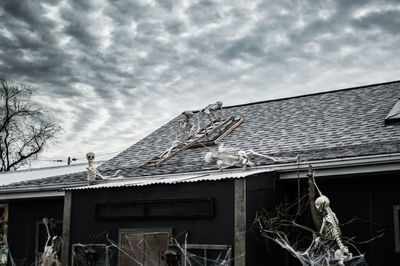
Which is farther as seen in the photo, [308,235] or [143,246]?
[143,246]

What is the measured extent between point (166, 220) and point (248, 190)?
1814 mm

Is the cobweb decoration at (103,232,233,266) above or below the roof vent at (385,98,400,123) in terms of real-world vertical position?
below

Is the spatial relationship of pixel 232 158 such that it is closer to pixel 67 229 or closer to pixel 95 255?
pixel 95 255

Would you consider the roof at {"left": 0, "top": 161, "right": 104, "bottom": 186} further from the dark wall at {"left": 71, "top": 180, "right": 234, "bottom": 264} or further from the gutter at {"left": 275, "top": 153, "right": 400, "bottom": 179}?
the gutter at {"left": 275, "top": 153, "right": 400, "bottom": 179}

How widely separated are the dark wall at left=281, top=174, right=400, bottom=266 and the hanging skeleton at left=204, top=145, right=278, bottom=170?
1.48 metres

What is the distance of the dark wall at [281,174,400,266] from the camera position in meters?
8.89

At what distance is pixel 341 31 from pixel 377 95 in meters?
2.00

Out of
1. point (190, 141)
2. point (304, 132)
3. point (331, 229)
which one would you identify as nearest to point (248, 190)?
point (331, 229)

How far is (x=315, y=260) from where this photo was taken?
27.3 ft

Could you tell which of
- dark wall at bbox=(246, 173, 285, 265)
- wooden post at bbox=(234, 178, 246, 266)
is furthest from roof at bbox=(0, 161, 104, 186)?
wooden post at bbox=(234, 178, 246, 266)

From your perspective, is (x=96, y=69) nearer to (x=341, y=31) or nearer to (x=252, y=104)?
(x=252, y=104)

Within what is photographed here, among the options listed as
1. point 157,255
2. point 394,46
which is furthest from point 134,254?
point 394,46

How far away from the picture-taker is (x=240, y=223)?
879cm

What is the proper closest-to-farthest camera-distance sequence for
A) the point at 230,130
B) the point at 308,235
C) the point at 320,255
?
Answer: the point at 320,255
the point at 308,235
the point at 230,130
